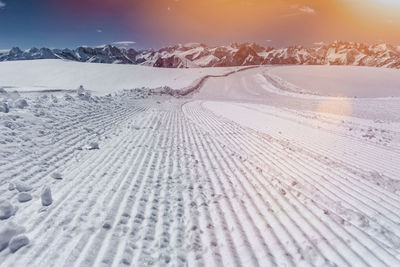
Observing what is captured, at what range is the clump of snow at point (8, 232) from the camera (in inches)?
123

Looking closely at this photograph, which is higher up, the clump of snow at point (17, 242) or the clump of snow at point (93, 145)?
the clump of snow at point (93, 145)

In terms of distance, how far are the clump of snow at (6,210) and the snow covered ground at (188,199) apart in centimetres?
2

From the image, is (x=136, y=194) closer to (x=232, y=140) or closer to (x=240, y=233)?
(x=240, y=233)

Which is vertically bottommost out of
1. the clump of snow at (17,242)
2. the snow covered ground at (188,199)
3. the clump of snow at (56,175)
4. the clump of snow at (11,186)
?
the snow covered ground at (188,199)

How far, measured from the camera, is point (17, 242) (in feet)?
10.3

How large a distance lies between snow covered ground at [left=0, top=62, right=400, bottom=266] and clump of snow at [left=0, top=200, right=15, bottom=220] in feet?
0.05

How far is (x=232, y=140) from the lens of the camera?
9.60 meters

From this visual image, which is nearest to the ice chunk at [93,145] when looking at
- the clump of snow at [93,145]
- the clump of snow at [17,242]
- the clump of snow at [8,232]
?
the clump of snow at [93,145]

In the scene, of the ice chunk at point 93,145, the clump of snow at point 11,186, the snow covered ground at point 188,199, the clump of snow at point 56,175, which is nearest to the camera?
the snow covered ground at point 188,199

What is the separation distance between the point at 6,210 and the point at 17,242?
0.89 meters

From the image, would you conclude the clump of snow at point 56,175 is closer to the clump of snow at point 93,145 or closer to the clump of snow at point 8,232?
the clump of snow at point 8,232

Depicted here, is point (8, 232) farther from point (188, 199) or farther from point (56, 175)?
point (188, 199)

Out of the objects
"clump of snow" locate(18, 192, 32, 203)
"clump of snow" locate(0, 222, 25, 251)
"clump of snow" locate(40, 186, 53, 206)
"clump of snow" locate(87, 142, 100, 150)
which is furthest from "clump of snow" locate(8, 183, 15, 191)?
"clump of snow" locate(87, 142, 100, 150)

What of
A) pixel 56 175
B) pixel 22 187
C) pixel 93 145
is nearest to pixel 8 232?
pixel 22 187
